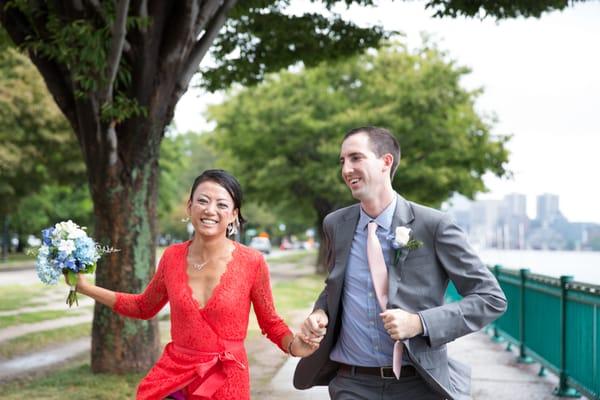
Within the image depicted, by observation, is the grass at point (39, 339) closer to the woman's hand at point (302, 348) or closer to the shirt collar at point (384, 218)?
the woman's hand at point (302, 348)

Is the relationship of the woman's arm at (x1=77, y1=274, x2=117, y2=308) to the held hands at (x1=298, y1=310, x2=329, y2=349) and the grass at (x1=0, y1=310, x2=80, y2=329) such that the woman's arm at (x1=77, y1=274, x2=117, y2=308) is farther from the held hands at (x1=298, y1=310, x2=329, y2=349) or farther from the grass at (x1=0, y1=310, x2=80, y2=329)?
the grass at (x1=0, y1=310, x2=80, y2=329)

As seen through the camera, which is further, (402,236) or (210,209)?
(210,209)

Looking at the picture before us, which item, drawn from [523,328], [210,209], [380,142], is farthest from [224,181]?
[523,328]

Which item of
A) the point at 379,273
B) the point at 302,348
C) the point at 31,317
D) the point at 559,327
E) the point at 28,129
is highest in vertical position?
the point at 28,129

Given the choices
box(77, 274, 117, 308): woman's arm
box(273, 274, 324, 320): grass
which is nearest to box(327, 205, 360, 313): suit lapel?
box(77, 274, 117, 308): woman's arm

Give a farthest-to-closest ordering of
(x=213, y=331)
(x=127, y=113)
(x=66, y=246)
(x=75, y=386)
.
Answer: (x=75, y=386)
(x=127, y=113)
(x=66, y=246)
(x=213, y=331)

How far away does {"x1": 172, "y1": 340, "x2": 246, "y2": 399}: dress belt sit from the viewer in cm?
375

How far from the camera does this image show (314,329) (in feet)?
12.0

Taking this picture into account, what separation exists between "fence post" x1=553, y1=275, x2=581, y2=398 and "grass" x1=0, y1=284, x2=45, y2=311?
13.3 m

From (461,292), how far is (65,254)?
2.02 m

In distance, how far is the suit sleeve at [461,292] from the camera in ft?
11.3

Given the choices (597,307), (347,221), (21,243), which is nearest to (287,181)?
(597,307)

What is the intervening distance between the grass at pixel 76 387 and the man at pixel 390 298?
4867mm

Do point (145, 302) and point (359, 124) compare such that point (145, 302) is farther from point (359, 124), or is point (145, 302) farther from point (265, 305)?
point (359, 124)
